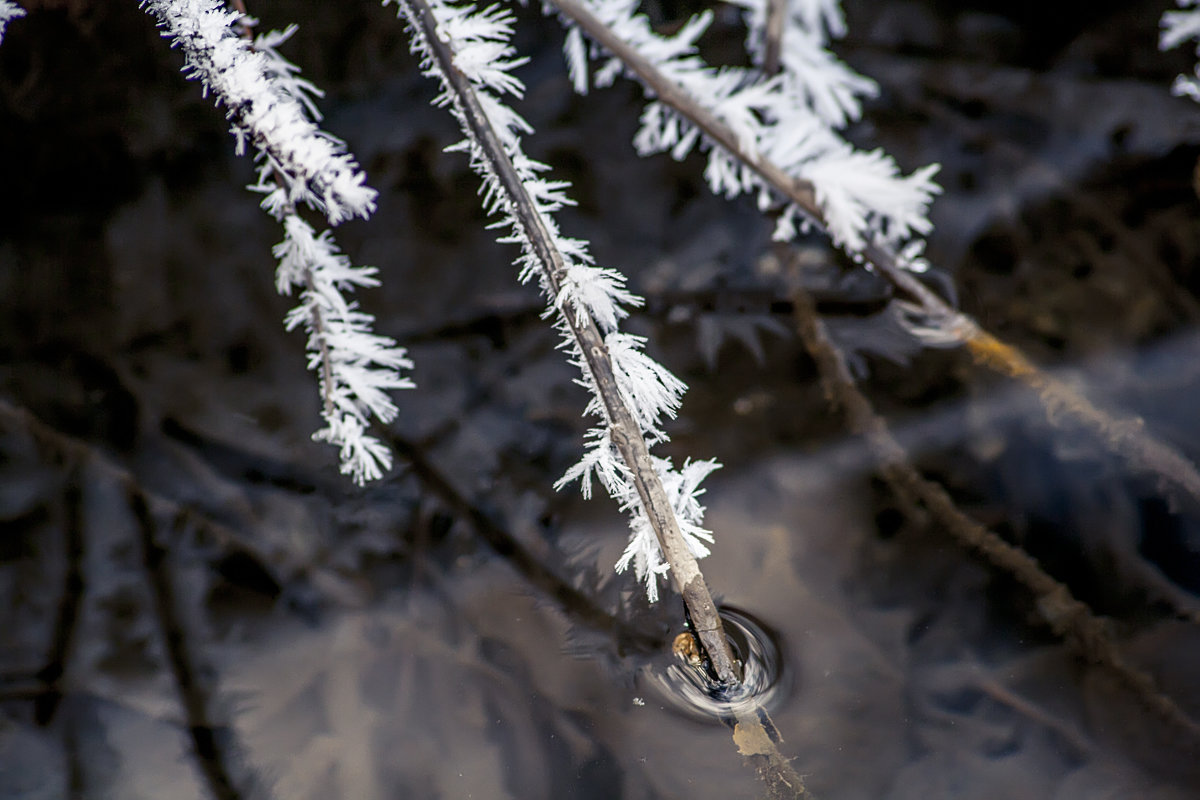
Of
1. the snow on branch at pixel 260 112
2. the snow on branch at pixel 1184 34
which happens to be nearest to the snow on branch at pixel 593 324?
the snow on branch at pixel 260 112

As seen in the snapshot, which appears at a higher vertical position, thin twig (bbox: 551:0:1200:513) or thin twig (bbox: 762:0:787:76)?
thin twig (bbox: 762:0:787:76)

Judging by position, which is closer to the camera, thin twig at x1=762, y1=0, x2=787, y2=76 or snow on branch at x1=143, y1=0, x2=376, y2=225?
snow on branch at x1=143, y1=0, x2=376, y2=225

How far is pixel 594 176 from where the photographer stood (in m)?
0.78

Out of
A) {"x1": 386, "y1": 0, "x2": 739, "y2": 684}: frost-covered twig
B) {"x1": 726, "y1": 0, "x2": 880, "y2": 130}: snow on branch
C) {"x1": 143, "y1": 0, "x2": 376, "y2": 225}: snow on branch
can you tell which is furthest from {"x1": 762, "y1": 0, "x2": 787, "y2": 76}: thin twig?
{"x1": 143, "y1": 0, "x2": 376, "y2": 225}: snow on branch

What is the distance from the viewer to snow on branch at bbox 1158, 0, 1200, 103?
0.75 m

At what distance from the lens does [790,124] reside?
2.32ft

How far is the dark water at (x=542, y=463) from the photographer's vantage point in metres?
0.59

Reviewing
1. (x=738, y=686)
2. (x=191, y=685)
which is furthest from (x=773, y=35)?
(x=191, y=685)

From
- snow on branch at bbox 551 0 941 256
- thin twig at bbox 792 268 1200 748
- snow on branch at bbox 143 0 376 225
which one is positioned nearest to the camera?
snow on branch at bbox 143 0 376 225

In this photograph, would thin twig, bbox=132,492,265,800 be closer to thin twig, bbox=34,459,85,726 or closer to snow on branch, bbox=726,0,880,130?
thin twig, bbox=34,459,85,726

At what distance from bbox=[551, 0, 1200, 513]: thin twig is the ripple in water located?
0.37 m

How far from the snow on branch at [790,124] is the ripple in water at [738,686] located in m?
0.40

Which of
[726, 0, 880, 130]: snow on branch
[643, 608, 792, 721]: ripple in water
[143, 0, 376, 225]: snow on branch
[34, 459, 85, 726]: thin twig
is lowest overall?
[643, 608, 792, 721]: ripple in water

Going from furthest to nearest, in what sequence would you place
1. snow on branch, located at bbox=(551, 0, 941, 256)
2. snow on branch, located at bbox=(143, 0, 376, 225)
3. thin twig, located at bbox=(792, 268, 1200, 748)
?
snow on branch, located at bbox=(551, 0, 941, 256)
thin twig, located at bbox=(792, 268, 1200, 748)
snow on branch, located at bbox=(143, 0, 376, 225)
